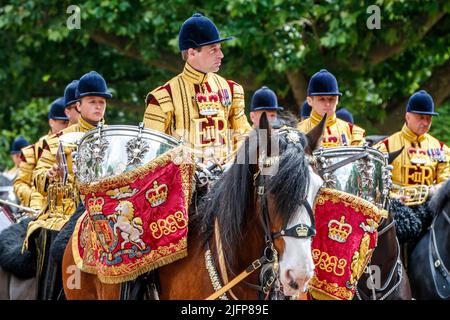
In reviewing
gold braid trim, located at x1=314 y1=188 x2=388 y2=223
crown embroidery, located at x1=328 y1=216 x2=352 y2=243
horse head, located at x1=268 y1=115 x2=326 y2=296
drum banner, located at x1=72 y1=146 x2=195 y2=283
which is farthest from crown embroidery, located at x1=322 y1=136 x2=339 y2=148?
horse head, located at x1=268 y1=115 x2=326 y2=296

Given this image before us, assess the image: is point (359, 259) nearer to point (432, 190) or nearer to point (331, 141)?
point (331, 141)

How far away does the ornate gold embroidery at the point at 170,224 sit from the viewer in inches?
257

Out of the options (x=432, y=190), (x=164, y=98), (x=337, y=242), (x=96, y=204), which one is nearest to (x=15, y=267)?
(x=164, y=98)

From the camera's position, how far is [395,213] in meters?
9.70

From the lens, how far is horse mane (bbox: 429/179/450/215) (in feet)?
32.7

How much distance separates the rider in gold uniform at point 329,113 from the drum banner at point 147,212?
10.4 feet

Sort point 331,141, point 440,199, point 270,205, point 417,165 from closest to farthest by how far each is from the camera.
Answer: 1. point 270,205
2. point 331,141
3. point 440,199
4. point 417,165

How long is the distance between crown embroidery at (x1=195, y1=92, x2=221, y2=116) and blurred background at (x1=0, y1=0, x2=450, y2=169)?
5.65m

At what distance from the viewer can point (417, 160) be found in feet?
35.7

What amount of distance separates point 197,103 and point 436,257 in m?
3.63
